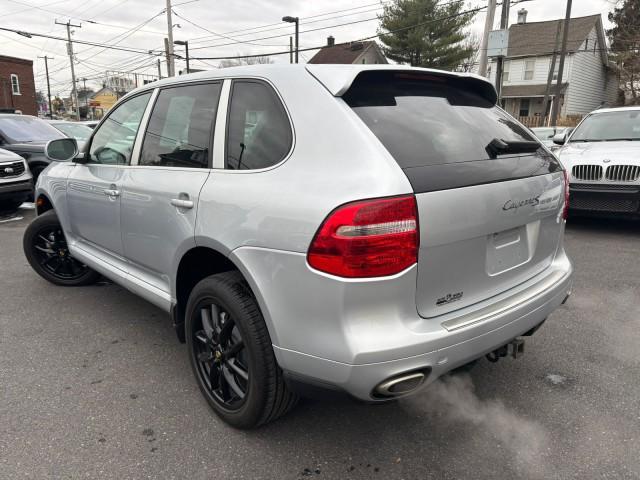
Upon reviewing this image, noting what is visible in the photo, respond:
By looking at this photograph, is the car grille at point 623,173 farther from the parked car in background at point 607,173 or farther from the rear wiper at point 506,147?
the rear wiper at point 506,147

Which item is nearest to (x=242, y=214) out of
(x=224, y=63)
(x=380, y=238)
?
(x=380, y=238)

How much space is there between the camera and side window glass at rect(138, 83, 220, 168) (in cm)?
259

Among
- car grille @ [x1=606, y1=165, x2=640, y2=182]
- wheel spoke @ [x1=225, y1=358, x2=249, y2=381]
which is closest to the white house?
car grille @ [x1=606, y1=165, x2=640, y2=182]

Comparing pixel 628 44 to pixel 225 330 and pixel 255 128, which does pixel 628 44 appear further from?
pixel 225 330

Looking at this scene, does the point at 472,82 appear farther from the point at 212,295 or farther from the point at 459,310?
the point at 212,295

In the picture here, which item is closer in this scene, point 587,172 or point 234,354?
point 234,354

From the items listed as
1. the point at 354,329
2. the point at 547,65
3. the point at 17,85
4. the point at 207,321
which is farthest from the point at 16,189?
the point at 17,85

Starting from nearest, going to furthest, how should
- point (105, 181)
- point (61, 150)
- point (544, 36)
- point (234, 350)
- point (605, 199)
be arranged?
point (234, 350) < point (105, 181) < point (61, 150) < point (605, 199) < point (544, 36)

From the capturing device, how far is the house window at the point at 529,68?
3397 cm

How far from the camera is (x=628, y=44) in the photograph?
93.6 feet

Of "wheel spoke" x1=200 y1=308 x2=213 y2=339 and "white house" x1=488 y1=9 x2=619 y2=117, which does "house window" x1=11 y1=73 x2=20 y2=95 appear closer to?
"white house" x1=488 y1=9 x2=619 y2=117

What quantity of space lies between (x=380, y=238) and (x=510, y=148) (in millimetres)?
996

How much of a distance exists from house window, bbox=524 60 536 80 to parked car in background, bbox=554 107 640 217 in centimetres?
3068

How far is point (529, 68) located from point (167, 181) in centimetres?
3703
